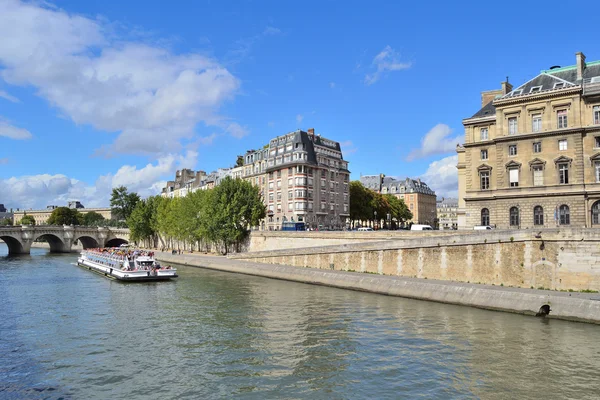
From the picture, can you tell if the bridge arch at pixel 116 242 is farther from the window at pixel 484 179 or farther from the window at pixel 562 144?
the window at pixel 562 144

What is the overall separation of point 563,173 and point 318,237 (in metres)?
23.8

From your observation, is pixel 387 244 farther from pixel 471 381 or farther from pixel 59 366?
pixel 59 366

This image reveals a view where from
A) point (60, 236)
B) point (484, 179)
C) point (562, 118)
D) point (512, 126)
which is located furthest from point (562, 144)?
point (60, 236)

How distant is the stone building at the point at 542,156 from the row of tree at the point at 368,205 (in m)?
48.6

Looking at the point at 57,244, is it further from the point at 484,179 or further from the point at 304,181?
the point at 484,179

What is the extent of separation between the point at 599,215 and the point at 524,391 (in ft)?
91.7

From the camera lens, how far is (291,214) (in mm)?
75000

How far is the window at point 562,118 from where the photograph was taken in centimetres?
3791

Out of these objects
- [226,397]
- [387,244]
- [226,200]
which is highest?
[226,200]

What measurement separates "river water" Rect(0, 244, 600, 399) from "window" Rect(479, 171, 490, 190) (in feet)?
60.5

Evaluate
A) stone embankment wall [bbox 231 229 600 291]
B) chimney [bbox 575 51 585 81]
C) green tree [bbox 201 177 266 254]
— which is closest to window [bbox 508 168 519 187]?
chimney [bbox 575 51 585 81]

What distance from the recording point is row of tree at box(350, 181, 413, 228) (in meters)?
92.5

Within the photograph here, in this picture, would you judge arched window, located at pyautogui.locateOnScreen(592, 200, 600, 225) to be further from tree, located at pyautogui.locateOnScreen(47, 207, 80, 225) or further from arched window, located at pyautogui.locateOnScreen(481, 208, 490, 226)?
tree, located at pyautogui.locateOnScreen(47, 207, 80, 225)

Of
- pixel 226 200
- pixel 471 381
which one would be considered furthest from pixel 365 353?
pixel 226 200
